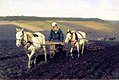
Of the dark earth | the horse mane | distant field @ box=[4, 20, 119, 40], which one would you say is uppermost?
the horse mane

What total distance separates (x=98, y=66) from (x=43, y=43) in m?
3.73

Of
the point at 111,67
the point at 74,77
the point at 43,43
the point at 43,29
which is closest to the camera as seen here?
the point at 74,77

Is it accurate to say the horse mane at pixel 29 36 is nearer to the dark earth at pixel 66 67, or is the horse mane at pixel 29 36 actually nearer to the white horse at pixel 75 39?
the dark earth at pixel 66 67

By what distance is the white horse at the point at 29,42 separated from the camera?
18.0 meters

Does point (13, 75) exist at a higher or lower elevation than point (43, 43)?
lower

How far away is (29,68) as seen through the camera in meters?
19.0

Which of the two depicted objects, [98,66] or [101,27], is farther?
[101,27]

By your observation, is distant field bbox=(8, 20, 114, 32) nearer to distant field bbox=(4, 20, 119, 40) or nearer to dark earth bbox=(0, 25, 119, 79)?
distant field bbox=(4, 20, 119, 40)

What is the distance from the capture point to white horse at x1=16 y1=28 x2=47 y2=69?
18.0m

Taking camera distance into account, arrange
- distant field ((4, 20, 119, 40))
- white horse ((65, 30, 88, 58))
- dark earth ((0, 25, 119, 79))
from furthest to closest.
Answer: distant field ((4, 20, 119, 40)) → white horse ((65, 30, 88, 58)) → dark earth ((0, 25, 119, 79))

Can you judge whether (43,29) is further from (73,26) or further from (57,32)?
(57,32)

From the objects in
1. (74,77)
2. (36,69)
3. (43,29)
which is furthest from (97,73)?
(43,29)

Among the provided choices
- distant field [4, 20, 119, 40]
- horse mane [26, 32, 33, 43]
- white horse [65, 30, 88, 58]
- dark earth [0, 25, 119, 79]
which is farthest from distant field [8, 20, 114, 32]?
horse mane [26, 32, 33, 43]

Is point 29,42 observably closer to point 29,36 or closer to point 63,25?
point 29,36
